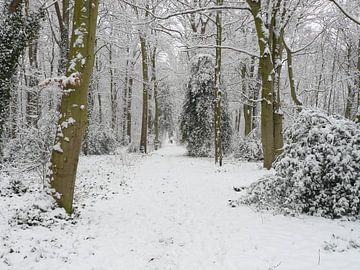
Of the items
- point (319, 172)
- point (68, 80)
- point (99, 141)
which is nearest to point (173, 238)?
point (319, 172)

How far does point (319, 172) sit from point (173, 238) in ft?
10.0

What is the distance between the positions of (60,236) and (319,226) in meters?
4.36

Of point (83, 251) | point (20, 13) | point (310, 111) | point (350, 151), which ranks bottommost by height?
point (83, 251)

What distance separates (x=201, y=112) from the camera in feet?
60.4

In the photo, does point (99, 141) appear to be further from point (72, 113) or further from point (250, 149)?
point (72, 113)

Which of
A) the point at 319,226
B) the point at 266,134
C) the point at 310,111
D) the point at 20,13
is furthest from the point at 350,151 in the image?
the point at 20,13

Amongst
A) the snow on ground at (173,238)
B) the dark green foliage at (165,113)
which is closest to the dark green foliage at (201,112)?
the snow on ground at (173,238)

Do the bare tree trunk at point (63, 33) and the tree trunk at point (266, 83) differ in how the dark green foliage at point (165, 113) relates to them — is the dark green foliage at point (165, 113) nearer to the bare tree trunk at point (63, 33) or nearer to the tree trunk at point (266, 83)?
the bare tree trunk at point (63, 33)

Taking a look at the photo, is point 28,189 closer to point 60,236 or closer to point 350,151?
point 60,236

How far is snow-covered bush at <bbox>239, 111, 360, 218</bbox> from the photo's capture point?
19.8 ft

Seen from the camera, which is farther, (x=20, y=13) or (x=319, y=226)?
(x=20, y=13)

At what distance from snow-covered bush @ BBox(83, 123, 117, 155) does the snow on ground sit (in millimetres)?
11485

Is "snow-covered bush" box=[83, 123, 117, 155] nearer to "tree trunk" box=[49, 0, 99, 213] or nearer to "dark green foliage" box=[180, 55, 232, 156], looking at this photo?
"dark green foliage" box=[180, 55, 232, 156]

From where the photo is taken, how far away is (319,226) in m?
5.64
